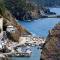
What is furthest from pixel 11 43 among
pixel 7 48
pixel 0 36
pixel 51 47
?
pixel 51 47

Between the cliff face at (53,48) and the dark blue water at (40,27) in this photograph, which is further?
the dark blue water at (40,27)

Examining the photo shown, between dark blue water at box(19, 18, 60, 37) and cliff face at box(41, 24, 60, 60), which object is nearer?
cliff face at box(41, 24, 60, 60)

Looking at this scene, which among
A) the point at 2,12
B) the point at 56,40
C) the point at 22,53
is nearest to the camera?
the point at 56,40

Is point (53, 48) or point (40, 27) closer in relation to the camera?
point (53, 48)

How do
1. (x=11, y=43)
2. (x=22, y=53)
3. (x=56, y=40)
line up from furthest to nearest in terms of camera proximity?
1. (x=11, y=43)
2. (x=22, y=53)
3. (x=56, y=40)

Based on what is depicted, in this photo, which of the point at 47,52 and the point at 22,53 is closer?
the point at 47,52

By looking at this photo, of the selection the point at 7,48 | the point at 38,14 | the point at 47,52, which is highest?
the point at 47,52

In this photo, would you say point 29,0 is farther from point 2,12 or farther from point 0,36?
point 0,36

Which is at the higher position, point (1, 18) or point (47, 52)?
point (47, 52)

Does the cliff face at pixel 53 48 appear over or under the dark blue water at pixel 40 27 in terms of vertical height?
over

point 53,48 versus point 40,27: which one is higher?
point 53,48

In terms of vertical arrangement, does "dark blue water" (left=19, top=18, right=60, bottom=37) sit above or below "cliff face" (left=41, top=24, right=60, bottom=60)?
below
